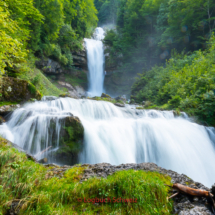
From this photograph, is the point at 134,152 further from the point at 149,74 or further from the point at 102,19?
the point at 102,19

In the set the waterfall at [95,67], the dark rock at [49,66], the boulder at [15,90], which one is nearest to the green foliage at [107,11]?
the waterfall at [95,67]

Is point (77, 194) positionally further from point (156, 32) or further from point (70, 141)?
point (156, 32)

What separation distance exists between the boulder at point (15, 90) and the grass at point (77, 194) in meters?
6.02

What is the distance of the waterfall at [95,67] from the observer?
25438 millimetres

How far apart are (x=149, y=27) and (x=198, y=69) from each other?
760 inches

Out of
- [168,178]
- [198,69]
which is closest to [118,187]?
[168,178]

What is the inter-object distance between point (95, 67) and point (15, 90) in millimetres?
20228

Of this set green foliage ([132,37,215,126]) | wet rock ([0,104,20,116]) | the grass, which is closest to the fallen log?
the grass

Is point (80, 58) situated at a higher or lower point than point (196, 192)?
higher

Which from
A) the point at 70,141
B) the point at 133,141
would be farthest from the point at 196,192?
the point at 133,141

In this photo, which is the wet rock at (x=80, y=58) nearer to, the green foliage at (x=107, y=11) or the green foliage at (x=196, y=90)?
the green foliage at (x=196, y=90)

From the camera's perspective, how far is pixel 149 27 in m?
25.0

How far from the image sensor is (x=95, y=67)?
2588cm

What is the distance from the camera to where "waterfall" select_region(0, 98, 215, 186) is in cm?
525
